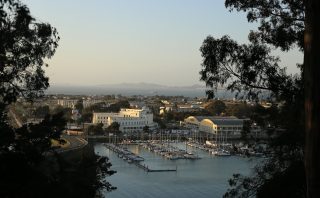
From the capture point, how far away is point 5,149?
13.8 feet

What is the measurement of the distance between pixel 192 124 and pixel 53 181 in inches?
1401

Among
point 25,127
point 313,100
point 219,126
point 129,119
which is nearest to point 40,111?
point 25,127

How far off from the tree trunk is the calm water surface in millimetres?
9331

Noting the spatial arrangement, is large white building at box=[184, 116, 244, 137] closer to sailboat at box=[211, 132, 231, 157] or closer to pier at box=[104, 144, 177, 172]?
sailboat at box=[211, 132, 231, 157]

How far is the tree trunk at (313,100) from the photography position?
2.19 meters

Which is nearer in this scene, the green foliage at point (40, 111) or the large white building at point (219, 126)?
the green foliage at point (40, 111)

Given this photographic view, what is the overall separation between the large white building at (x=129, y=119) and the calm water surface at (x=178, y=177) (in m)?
11.4

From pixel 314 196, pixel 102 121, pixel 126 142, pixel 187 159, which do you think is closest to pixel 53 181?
pixel 314 196

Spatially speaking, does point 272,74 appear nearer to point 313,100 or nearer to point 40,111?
point 313,100

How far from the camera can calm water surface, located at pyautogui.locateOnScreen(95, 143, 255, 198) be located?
15.5 metres

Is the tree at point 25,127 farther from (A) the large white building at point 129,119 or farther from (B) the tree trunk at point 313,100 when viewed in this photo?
(A) the large white building at point 129,119

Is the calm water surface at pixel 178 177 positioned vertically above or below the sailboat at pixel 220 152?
below

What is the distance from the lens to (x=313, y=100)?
2.20 meters

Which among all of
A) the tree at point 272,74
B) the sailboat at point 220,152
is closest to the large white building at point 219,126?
the sailboat at point 220,152
